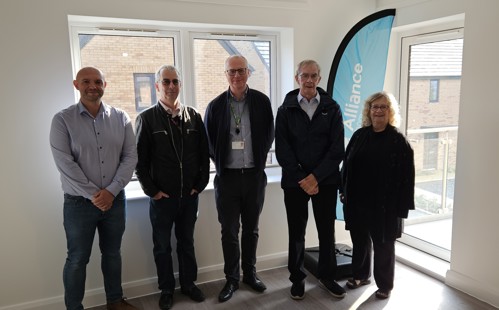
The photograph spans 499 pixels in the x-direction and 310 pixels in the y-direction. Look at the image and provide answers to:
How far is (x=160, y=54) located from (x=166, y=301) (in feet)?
6.30

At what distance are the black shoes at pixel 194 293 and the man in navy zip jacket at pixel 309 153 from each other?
736 mm

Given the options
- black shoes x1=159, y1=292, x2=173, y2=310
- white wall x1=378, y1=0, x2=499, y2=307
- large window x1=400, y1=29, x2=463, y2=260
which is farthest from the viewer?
large window x1=400, y1=29, x2=463, y2=260

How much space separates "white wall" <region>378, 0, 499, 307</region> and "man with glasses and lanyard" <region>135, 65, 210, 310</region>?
6.17 feet

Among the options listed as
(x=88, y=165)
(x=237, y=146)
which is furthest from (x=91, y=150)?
(x=237, y=146)

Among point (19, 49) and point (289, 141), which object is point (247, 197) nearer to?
point (289, 141)

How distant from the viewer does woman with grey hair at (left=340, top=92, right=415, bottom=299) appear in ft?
8.29

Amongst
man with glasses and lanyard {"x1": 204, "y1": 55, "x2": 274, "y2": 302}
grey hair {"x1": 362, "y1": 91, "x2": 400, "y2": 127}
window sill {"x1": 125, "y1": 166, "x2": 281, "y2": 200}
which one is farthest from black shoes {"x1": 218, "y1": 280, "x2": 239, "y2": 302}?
grey hair {"x1": 362, "y1": 91, "x2": 400, "y2": 127}

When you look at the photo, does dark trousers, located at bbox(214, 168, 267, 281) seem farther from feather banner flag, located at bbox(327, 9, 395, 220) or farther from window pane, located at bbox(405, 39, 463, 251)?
window pane, located at bbox(405, 39, 463, 251)

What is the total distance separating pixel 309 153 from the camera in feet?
8.23

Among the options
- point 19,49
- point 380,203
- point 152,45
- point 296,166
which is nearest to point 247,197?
point 296,166

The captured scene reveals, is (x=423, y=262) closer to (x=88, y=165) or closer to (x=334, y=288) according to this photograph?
(x=334, y=288)

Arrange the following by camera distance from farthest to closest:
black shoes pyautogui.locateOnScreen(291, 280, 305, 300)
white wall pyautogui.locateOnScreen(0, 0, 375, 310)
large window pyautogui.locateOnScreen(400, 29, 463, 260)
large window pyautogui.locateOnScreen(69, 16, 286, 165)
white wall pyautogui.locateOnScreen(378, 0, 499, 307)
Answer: large window pyautogui.locateOnScreen(400, 29, 463, 260) < large window pyautogui.locateOnScreen(69, 16, 286, 165) < black shoes pyautogui.locateOnScreen(291, 280, 305, 300) < white wall pyautogui.locateOnScreen(378, 0, 499, 307) < white wall pyautogui.locateOnScreen(0, 0, 375, 310)

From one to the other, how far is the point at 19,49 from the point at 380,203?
260cm

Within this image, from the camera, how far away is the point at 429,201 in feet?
11.5
